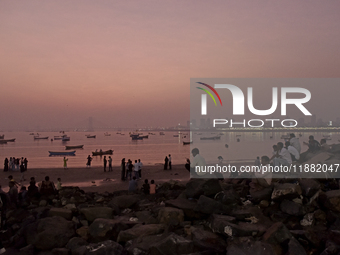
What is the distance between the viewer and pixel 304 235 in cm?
759

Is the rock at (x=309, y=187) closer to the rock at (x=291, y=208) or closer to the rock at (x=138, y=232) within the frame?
the rock at (x=291, y=208)

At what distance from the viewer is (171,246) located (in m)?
7.45

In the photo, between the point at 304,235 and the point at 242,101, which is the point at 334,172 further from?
the point at 242,101

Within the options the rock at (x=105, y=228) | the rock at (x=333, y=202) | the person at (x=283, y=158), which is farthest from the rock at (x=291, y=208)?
the rock at (x=105, y=228)

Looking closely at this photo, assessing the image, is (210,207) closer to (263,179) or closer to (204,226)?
(204,226)

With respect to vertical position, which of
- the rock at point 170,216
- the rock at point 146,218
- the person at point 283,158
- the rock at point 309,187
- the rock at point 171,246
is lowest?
the rock at point 171,246

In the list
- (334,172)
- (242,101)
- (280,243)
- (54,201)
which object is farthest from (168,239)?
(242,101)

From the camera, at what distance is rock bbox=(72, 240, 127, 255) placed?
24.8ft

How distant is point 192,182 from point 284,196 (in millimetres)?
3227

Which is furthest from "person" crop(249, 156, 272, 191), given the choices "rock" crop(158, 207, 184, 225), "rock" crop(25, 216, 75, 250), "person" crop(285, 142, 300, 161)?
"rock" crop(25, 216, 75, 250)

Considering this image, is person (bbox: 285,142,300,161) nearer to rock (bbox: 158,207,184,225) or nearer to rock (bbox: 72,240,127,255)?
rock (bbox: 158,207,184,225)

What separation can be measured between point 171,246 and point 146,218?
7.20 feet

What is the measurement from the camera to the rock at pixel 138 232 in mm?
8266

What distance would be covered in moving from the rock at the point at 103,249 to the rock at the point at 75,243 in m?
0.36
